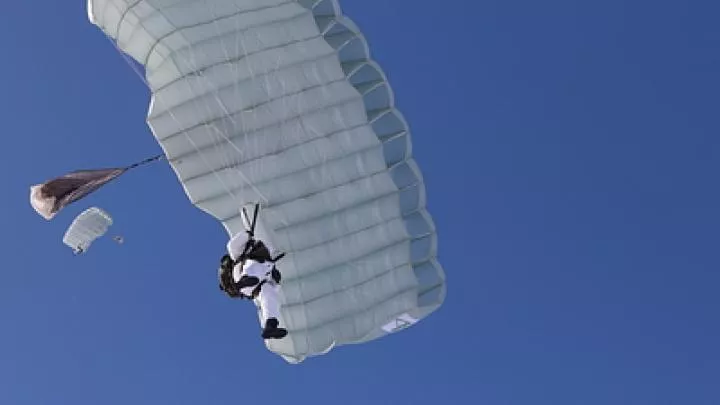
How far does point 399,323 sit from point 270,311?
2.58m

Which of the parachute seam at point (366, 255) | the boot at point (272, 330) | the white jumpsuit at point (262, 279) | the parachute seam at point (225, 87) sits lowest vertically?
the boot at point (272, 330)

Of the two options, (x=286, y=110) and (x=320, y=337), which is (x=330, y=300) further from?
(x=286, y=110)

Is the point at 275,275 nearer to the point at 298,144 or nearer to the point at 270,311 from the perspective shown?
the point at 270,311

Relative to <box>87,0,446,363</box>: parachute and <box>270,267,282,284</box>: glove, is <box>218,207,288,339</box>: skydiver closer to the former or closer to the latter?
<box>270,267,282,284</box>: glove

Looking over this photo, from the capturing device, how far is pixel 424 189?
616 inches

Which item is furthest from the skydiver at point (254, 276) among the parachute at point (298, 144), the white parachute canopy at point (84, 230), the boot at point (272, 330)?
the white parachute canopy at point (84, 230)

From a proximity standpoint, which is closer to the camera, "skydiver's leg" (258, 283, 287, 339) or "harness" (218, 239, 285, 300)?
"harness" (218, 239, 285, 300)

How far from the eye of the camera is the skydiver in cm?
1366

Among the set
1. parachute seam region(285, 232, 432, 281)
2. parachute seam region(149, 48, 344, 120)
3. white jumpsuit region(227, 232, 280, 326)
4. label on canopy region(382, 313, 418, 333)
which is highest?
parachute seam region(149, 48, 344, 120)

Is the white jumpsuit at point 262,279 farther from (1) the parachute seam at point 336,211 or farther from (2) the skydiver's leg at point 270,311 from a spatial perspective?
(1) the parachute seam at point 336,211

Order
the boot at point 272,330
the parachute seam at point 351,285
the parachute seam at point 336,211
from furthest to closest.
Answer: the parachute seam at point 351,285 < the parachute seam at point 336,211 < the boot at point 272,330

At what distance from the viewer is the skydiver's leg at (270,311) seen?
13.9 m

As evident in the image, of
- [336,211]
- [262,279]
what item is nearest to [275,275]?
[262,279]

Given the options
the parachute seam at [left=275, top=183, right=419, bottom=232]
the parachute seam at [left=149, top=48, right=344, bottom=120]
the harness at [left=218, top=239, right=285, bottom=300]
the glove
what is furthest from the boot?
the parachute seam at [left=149, top=48, right=344, bottom=120]
